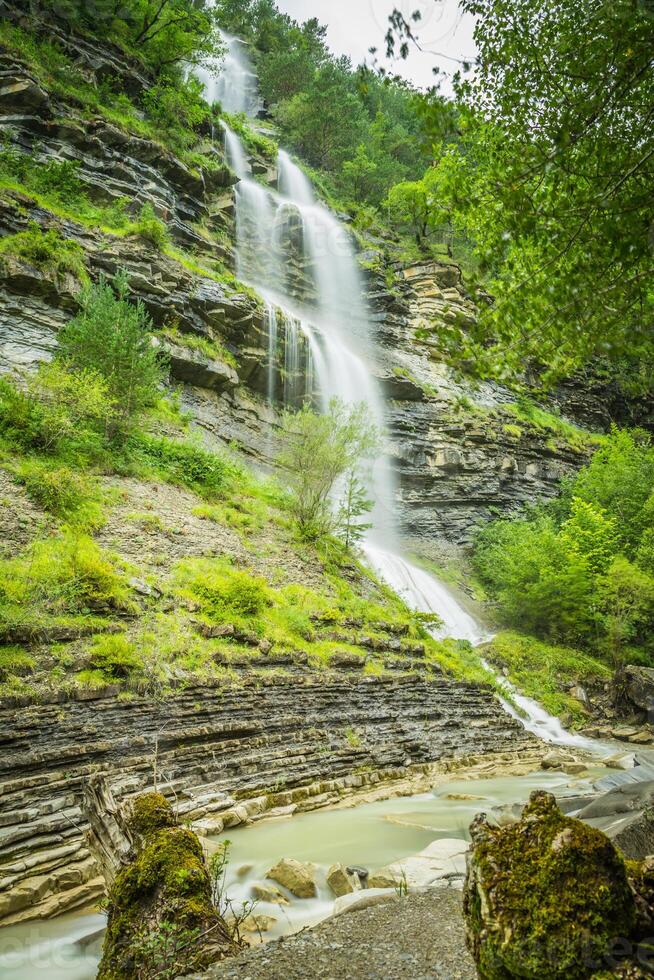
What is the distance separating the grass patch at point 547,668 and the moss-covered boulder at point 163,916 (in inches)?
633

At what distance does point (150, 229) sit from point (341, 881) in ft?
84.2

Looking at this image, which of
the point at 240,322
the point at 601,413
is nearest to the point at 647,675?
the point at 240,322

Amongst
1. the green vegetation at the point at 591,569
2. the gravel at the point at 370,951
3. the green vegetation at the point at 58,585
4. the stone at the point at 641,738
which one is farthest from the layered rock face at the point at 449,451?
the gravel at the point at 370,951

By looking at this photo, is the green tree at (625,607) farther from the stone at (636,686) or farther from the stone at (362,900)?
the stone at (362,900)

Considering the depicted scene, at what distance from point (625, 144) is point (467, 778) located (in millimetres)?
9867

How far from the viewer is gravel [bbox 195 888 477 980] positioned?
2289 millimetres

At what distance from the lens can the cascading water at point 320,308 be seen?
23.3 metres

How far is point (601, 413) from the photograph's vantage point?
1471 inches

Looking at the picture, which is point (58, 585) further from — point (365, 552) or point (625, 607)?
point (625, 607)

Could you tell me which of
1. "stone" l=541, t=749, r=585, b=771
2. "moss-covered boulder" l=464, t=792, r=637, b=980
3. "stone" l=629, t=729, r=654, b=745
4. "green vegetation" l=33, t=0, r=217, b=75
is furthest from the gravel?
"green vegetation" l=33, t=0, r=217, b=75

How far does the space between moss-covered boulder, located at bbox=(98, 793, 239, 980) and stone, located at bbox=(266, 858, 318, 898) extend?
89.0 inches

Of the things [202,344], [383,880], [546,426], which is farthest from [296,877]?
[546,426]

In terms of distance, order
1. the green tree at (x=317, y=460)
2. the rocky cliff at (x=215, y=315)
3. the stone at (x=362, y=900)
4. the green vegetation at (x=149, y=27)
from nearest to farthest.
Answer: the stone at (x=362, y=900) < the green tree at (x=317, y=460) < the rocky cliff at (x=215, y=315) < the green vegetation at (x=149, y=27)

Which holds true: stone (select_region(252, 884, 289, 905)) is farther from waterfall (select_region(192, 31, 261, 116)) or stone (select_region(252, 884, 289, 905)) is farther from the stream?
waterfall (select_region(192, 31, 261, 116))
